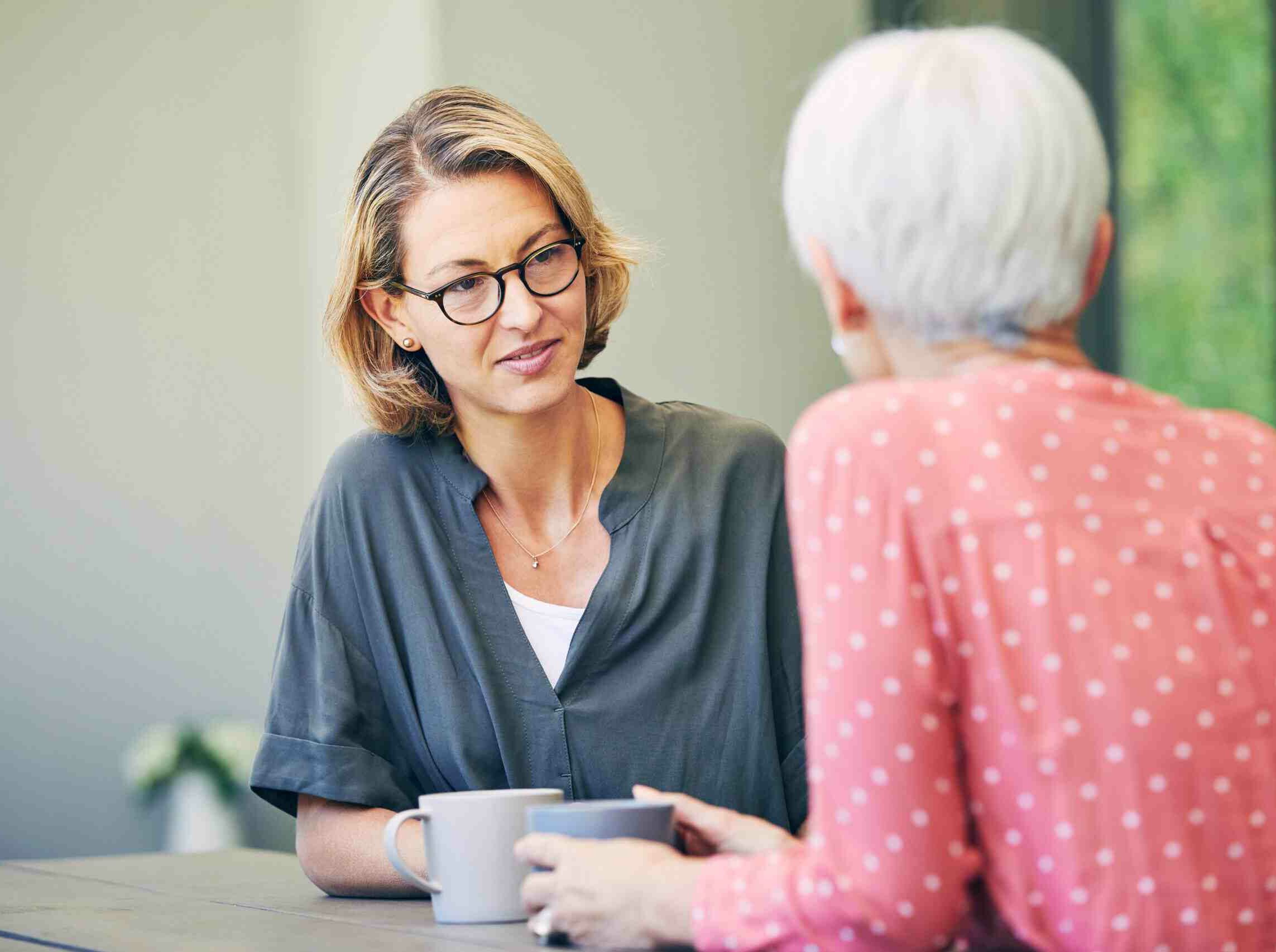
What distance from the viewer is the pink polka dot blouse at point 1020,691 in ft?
2.67

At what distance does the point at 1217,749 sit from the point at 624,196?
2.53 metres

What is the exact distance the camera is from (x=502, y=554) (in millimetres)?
1692

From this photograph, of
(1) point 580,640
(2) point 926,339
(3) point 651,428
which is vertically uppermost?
(2) point 926,339

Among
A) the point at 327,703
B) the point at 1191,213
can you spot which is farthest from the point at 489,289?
the point at 1191,213

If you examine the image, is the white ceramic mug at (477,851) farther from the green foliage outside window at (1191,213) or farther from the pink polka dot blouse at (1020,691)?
the green foliage outside window at (1191,213)

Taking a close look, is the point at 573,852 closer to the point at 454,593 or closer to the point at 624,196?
the point at 454,593

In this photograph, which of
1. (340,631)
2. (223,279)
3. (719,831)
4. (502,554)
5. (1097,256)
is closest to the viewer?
(1097,256)

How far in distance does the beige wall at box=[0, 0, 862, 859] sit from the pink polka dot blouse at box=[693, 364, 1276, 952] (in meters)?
2.34

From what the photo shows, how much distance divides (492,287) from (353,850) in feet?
1.94

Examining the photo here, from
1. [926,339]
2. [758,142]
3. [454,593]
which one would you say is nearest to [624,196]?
[758,142]

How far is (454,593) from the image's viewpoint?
62.9 inches

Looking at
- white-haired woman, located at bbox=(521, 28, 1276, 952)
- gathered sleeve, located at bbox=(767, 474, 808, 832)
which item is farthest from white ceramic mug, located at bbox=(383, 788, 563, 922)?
gathered sleeve, located at bbox=(767, 474, 808, 832)

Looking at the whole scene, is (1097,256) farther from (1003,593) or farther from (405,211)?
(405,211)

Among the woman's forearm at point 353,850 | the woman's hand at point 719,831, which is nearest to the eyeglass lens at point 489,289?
the woman's forearm at point 353,850
